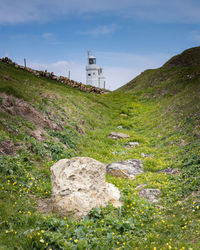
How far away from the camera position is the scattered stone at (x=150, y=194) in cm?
898

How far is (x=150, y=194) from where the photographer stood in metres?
9.31

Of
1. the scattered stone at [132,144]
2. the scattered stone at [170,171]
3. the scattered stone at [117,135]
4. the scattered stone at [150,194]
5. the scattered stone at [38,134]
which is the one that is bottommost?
the scattered stone at [150,194]

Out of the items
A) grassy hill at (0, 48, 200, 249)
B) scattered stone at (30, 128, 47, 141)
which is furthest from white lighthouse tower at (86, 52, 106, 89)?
scattered stone at (30, 128, 47, 141)

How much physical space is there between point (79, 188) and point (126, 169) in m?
4.42

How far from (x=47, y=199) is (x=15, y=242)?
2.92 m

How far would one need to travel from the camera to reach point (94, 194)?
8117 millimetres

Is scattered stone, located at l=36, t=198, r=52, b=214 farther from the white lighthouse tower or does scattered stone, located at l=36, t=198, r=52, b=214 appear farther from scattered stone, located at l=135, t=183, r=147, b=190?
the white lighthouse tower

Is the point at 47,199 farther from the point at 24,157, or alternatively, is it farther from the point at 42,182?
the point at 24,157

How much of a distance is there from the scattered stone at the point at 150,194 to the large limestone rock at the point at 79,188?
1.20 m

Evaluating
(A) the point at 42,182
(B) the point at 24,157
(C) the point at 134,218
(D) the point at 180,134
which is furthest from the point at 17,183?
(D) the point at 180,134

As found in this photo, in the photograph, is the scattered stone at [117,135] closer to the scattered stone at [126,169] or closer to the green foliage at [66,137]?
the green foliage at [66,137]

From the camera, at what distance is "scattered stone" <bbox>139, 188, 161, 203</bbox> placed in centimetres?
898

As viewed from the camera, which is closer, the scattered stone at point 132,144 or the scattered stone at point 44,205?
the scattered stone at point 44,205

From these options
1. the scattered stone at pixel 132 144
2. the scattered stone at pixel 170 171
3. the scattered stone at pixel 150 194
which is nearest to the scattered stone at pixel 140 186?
the scattered stone at pixel 150 194
